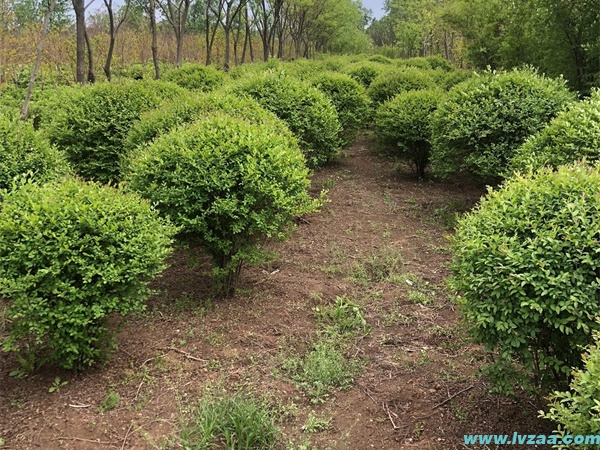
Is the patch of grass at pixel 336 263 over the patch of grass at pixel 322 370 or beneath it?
over

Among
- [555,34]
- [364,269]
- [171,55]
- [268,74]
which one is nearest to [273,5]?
[171,55]

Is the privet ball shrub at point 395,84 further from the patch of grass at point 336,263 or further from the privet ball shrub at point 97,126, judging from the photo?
the patch of grass at point 336,263

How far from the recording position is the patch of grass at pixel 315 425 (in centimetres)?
282

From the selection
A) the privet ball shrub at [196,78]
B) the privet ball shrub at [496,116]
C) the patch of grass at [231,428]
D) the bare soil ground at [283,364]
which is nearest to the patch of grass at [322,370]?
the bare soil ground at [283,364]

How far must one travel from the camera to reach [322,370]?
3314mm

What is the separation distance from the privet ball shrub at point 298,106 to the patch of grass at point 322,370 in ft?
13.3

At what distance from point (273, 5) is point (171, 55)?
7.61m

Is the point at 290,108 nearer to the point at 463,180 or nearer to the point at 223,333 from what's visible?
the point at 463,180

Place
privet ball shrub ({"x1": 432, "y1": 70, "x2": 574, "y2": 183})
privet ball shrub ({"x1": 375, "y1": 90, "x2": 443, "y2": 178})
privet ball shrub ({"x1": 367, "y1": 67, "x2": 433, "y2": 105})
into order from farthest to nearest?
privet ball shrub ({"x1": 367, "y1": 67, "x2": 433, "y2": 105}) → privet ball shrub ({"x1": 375, "y1": 90, "x2": 443, "y2": 178}) → privet ball shrub ({"x1": 432, "y1": 70, "x2": 574, "y2": 183})

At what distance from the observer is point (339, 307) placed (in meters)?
4.18

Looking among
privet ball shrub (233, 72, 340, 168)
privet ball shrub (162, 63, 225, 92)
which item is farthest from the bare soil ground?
privet ball shrub (162, 63, 225, 92)

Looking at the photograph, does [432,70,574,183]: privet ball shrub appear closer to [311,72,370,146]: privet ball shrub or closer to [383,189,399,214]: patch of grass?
[383,189,399,214]: patch of grass

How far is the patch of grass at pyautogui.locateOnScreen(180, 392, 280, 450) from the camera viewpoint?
2.62 metres

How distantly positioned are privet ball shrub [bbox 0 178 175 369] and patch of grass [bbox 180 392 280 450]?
0.85 meters
